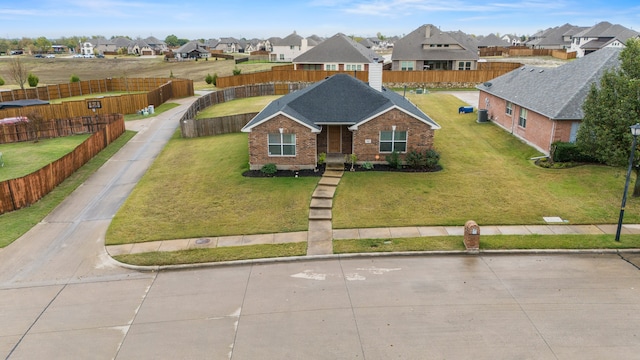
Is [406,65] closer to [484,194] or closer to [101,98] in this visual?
[101,98]

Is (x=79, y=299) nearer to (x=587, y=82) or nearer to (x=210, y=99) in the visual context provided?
(x=587, y=82)

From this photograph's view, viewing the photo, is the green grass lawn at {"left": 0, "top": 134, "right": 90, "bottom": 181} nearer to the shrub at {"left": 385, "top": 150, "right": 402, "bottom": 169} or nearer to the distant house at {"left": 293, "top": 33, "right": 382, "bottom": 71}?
the shrub at {"left": 385, "top": 150, "right": 402, "bottom": 169}

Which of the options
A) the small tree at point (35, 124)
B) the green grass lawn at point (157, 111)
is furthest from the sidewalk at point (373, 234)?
the green grass lawn at point (157, 111)

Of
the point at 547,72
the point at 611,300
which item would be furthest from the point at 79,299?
the point at 547,72

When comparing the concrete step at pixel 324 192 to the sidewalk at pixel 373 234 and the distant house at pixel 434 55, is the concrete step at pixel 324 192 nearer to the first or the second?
the sidewalk at pixel 373 234

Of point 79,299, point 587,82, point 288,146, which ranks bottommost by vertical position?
point 79,299

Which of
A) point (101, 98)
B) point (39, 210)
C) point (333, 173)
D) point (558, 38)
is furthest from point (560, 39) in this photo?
point (39, 210)

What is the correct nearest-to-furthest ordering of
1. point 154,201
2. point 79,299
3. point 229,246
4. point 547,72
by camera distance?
point 79,299 → point 229,246 → point 154,201 → point 547,72
